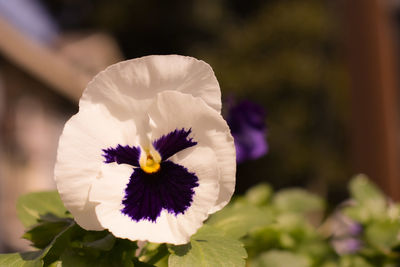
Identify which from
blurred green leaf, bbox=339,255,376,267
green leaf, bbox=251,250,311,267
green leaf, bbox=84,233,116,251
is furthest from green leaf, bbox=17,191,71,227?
blurred green leaf, bbox=339,255,376,267

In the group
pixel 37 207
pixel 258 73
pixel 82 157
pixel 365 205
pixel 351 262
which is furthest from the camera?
pixel 258 73

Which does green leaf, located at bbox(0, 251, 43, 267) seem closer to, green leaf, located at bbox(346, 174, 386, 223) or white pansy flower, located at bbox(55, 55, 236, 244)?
white pansy flower, located at bbox(55, 55, 236, 244)

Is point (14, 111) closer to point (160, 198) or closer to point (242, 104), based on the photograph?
point (242, 104)

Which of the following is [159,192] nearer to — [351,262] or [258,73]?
[351,262]

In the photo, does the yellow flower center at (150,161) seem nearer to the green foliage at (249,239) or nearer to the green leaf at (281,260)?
the green foliage at (249,239)

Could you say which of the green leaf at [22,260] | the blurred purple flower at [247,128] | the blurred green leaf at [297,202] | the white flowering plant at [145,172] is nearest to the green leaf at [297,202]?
the blurred green leaf at [297,202]

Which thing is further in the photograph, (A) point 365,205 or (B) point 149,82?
(A) point 365,205

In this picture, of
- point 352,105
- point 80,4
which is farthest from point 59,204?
point 80,4

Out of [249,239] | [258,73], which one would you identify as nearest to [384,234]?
[249,239]
